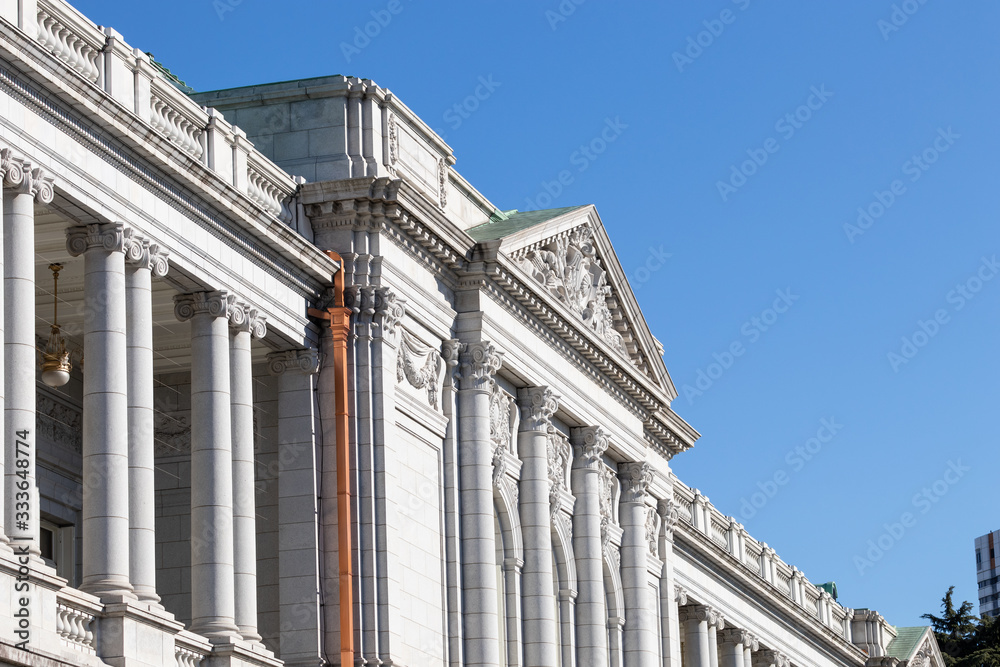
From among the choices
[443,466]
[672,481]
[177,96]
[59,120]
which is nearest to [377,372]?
[443,466]

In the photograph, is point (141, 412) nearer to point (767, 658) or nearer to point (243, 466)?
point (243, 466)

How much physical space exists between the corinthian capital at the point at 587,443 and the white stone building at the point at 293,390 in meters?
0.08

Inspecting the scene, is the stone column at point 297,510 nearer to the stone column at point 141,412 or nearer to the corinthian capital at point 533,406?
the stone column at point 141,412

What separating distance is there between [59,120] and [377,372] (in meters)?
10.8

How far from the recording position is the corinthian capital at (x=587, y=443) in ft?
170

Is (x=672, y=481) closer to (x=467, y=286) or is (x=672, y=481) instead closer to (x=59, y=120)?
(x=467, y=286)

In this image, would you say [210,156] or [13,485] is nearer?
[13,485]

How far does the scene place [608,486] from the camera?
54.1m

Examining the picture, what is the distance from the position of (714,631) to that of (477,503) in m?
27.8

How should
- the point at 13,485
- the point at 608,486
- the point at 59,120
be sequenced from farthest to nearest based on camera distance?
the point at 608,486 → the point at 59,120 → the point at 13,485

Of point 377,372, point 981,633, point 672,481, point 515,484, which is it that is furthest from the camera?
point 981,633

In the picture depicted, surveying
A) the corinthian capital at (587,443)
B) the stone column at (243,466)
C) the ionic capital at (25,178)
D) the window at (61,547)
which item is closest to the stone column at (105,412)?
the ionic capital at (25,178)

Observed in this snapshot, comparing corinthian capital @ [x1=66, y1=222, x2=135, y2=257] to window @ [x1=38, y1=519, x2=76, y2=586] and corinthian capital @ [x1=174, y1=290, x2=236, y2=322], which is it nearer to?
corinthian capital @ [x1=174, y1=290, x2=236, y2=322]

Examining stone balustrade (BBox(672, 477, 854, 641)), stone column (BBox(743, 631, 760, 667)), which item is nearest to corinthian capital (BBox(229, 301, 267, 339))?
stone balustrade (BBox(672, 477, 854, 641))
